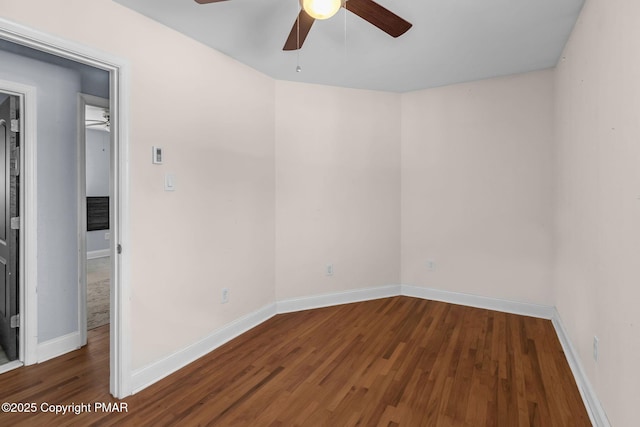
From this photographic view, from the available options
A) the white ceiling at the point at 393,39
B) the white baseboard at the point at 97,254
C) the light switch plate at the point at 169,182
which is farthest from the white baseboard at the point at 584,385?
the white baseboard at the point at 97,254

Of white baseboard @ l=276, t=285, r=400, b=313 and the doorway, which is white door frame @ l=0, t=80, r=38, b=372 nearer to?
the doorway

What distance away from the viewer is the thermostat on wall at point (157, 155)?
218 cm

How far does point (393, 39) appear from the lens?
248 centimetres

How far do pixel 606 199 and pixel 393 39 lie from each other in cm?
178

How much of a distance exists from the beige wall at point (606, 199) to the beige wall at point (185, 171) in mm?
2558

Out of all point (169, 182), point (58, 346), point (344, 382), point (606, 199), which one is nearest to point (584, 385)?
point (606, 199)

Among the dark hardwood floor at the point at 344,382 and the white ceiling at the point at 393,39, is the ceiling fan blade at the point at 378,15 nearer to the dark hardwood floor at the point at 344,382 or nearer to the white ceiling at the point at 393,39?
the white ceiling at the point at 393,39

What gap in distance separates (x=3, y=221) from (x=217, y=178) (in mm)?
1701

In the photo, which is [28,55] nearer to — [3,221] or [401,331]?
[3,221]

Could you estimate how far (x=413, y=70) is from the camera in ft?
10.4

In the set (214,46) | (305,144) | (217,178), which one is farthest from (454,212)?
(214,46)

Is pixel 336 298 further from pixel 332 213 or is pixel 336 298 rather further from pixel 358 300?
pixel 332 213

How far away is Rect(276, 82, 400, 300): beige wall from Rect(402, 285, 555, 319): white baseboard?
0.32 metres

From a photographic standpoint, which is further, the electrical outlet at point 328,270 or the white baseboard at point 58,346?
the electrical outlet at point 328,270
